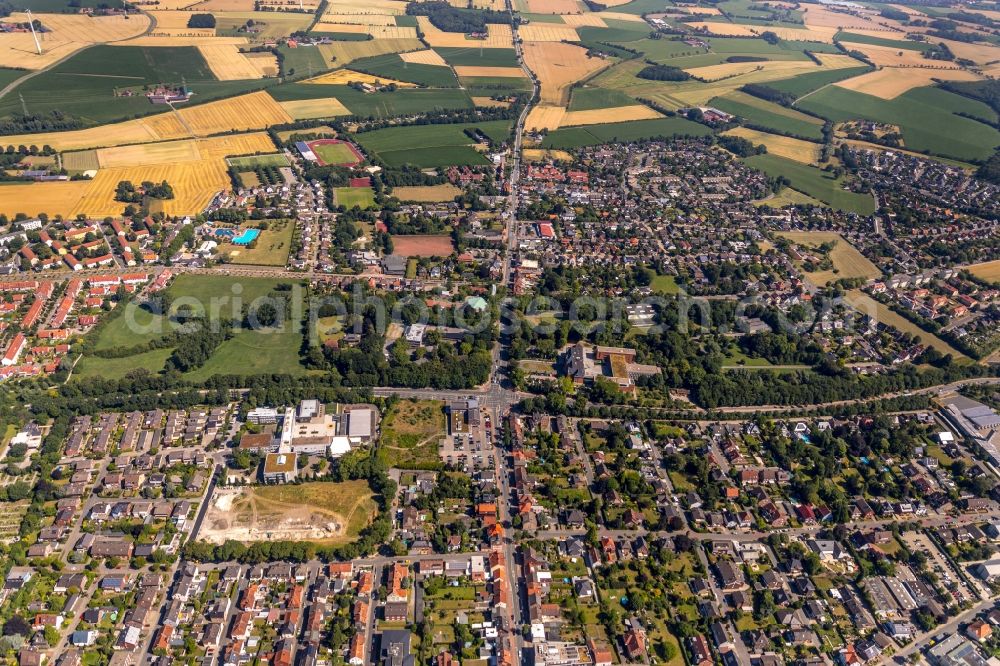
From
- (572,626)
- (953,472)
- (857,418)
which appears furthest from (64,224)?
(953,472)

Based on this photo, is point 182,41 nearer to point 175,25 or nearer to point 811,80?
point 175,25

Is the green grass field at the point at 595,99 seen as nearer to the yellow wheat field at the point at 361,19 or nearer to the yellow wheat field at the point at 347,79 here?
the yellow wheat field at the point at 347,79

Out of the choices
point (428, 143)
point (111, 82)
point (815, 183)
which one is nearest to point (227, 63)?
point (111, 82)

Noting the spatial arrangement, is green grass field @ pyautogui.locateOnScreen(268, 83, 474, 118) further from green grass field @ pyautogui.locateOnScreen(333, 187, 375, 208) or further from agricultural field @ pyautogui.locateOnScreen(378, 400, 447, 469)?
agricultural field @ pyautogui.locateOnScreen(378, 400, 447, 469)

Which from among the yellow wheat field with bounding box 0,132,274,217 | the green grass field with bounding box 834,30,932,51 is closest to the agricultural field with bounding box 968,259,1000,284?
the yellow wheat field with bounding box 0,132,274,217

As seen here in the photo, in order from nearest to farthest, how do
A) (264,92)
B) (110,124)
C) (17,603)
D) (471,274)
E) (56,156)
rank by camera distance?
(17,603) < (471,274) < (56,156) < (110,124) < (264,92)

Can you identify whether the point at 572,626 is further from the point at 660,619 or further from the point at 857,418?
the point at 857,418
